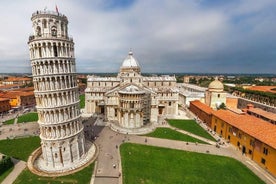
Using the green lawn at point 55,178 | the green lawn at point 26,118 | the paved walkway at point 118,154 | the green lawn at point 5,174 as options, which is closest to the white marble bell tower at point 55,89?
the green lawn at point 55,178

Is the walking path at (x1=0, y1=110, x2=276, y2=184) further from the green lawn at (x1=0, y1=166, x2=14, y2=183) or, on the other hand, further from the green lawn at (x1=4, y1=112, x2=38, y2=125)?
the green lawn at (x1=4, y1=112, x2=38, y2=125)

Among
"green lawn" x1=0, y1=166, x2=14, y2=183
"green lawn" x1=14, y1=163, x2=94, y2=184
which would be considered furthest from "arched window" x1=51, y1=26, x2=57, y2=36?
"green lawn" x1=0, y1=166, x2=14, y2=183

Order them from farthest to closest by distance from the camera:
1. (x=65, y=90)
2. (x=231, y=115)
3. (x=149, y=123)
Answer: (x=149, y=123), (x=231, y=115), (x=65, y=90)

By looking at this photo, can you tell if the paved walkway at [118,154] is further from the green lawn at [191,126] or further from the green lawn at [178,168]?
the green lawn at [191,126]

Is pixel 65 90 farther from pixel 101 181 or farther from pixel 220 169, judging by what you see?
pixel 220 169

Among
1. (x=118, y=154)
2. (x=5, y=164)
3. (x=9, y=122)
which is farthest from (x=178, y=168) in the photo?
(x=9, y=122)

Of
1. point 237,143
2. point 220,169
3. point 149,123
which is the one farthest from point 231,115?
point 149,123
